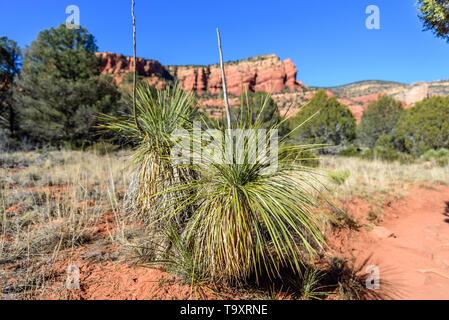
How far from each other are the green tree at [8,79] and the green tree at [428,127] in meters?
28.1

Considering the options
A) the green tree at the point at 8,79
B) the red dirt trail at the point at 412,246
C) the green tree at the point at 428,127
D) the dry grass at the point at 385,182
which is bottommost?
the red dirt trail at the point at 412,246

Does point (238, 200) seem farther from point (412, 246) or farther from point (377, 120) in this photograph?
point (377, 120)

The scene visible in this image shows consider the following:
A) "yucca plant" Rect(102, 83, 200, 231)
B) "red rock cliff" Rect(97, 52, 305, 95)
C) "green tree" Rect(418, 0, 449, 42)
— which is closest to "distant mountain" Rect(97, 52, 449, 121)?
"red rock cliff" Rect(97, 52, 305, 95)

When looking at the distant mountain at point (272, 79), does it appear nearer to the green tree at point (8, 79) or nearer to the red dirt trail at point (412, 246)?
the green tree at point (8, 79)

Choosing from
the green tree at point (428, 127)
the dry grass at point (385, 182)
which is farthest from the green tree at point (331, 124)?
the dry grass at point (385, 182)

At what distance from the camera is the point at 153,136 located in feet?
6.88

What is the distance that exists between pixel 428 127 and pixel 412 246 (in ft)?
45.9

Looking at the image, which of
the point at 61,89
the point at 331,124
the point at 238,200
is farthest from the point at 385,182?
the point at 61,89

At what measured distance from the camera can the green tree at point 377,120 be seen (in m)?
24.1

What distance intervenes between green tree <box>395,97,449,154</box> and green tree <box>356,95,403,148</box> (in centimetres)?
1061

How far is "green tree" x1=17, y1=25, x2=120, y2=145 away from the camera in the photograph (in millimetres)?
11898

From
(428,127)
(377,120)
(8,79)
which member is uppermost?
(8,79)

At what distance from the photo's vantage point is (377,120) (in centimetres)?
2459

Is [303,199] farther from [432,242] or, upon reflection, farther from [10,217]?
[432,242]
